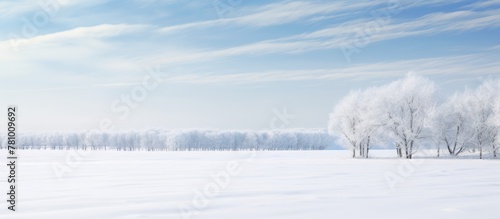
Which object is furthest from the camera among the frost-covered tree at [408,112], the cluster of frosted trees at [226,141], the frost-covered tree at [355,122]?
the cluster of frosted trees at [226,141]

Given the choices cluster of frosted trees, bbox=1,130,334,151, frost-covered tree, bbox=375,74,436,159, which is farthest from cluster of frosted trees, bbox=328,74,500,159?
cluster of frosted trees, bbox=1,130,334,151

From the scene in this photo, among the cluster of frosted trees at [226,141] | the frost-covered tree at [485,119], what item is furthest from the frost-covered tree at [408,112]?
the cluster of frosted trees at [226,141]

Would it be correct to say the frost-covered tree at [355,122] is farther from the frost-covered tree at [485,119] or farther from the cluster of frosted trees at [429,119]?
the frost-covered tree at [485,119]

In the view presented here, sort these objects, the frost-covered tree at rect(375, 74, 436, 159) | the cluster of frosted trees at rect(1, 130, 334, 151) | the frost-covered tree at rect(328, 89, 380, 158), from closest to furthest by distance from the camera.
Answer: the frost-covered tree at rect(375, 74, 436, 159)
the frost-covered tree at rect(328, 89, 380, 158)
the cluster of frosted trees at rect(1, 130, 334, 151)

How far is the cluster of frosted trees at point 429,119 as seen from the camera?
49156mm

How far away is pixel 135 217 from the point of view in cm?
908

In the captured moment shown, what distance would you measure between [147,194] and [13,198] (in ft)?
12.3

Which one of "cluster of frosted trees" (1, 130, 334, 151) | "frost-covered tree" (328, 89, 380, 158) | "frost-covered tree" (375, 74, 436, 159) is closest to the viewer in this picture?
"frost-covered tree" (375, 74, 436, 159)

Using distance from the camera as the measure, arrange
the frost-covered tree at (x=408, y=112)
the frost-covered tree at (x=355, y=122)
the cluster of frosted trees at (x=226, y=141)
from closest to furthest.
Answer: the frost-covered tree at (x=408, y=112) < the frost-covered tree at (x=355, y=122) < the cluster of frosted trees at (x=226, y=141)

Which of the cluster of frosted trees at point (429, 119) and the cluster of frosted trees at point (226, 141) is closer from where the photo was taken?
the cluster of frosted trees at point (429, 119)

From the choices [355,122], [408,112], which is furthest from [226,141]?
[408,112]

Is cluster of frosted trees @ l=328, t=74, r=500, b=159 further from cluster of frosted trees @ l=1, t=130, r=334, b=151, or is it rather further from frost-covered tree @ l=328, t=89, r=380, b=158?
cluster of frosted trees @ l=1, t=130, r=334, b=151

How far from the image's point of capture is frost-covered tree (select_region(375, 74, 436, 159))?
49.1 m

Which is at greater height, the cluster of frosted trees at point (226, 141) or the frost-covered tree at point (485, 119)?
the frost-covered tree at point (485, 119)
